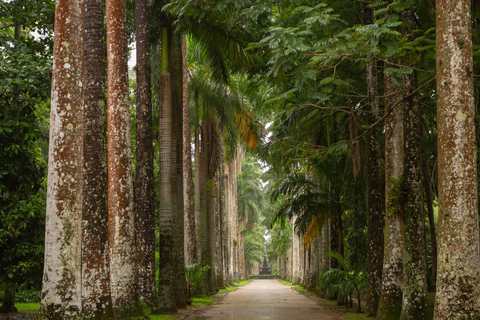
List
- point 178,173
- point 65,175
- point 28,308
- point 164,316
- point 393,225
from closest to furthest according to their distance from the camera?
1. point 65,175
2. point 393,225
3. point 164,316
4. point 178,173
5. point 28,308

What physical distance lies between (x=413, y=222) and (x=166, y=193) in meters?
7.39

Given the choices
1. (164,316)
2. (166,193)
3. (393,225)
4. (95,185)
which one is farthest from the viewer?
(166,193)

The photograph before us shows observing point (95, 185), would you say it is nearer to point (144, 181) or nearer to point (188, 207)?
point (144, 181)

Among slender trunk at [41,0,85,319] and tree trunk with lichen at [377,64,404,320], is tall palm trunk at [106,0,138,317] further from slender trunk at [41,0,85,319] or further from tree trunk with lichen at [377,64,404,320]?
tree trunk with lichen at [377,64,404,320]

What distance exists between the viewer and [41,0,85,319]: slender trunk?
26.2 ft

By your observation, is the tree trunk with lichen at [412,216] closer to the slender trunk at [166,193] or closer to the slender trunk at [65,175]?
the slender trunk at [65,175]

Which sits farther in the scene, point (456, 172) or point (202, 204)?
point (202, 204)

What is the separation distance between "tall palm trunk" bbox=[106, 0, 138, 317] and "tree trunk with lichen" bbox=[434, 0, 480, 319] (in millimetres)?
6909

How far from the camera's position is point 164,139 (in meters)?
16.3

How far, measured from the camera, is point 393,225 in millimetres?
12422

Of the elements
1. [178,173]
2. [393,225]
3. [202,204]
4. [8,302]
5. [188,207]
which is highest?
[178,173]

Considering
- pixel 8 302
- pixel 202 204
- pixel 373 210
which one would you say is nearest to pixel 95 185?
pixel 373 210

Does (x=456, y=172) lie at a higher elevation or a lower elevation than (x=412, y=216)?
higher

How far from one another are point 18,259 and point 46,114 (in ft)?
40.8
